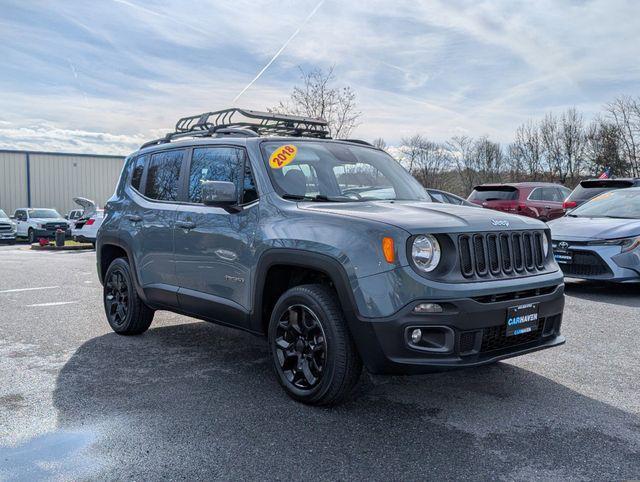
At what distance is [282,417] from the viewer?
3.80m

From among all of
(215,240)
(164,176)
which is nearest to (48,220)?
(164,176)

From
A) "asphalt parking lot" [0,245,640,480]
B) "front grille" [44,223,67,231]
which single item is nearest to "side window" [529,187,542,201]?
"asphalt parking lot" [0,245,640,480]

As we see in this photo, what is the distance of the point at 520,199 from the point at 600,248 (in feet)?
22.2

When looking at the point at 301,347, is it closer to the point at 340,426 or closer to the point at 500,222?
the point at 340,426

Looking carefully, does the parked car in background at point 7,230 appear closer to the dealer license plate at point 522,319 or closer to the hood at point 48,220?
the hood at point 48,220

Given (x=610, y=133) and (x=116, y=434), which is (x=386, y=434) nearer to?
(x=116, y=434)

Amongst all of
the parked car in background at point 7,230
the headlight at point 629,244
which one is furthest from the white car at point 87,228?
the headlight at point 629,244

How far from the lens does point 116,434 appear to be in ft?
11.6

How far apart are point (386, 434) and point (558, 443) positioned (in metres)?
0.96

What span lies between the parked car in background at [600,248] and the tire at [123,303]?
219 inches

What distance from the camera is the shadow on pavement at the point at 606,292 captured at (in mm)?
8039

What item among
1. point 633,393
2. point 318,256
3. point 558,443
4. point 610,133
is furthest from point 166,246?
point 610,133

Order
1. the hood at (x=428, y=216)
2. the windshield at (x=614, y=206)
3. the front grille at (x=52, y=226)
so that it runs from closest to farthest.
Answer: the hood at (x=428, y=216)
the windshield at (x=614, y=206)
the front grille at (x=52, y=226)

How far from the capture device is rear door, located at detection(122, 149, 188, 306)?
5.22 meters
